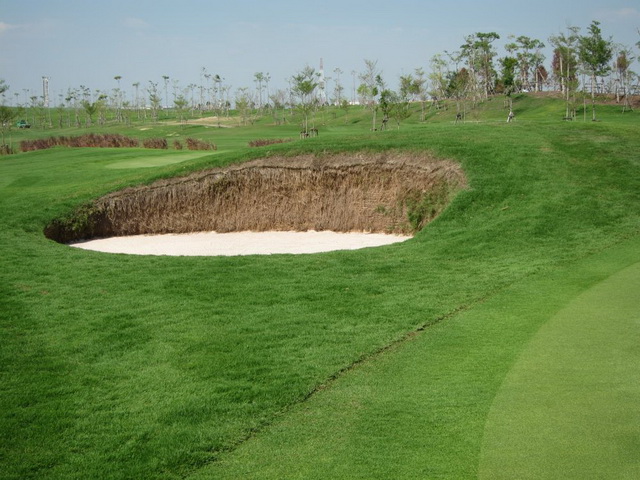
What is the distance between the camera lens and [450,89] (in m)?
61.9

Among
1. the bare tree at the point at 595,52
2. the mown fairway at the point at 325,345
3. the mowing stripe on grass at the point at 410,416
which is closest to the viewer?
the mowing stripe on grass at the point at 410,416

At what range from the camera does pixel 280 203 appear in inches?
864

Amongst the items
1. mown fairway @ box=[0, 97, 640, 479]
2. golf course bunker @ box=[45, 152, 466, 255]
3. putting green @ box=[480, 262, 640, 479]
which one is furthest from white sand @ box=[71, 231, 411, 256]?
putting green @ box=[480, 262, 640, 479]

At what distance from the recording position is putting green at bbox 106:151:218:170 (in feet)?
90.0

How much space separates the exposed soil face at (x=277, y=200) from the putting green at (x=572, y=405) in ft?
39.8

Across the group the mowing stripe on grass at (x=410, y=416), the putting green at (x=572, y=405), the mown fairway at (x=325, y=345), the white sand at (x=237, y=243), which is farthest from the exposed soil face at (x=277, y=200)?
the putting green at (x=572, y=405)

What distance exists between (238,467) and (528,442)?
2161mm

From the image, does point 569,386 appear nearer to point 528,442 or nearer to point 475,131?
point 528,442

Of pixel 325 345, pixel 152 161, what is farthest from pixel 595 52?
pixel 325 345

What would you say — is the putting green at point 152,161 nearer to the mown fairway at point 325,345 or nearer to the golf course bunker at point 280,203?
the golf course bunker at point 280,203

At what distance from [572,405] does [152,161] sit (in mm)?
24912

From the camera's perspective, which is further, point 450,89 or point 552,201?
point 450,89

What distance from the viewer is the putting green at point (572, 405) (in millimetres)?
4633

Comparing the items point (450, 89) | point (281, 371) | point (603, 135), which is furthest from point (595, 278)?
point (450, 89)
